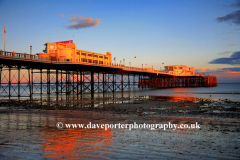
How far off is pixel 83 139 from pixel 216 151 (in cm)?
558

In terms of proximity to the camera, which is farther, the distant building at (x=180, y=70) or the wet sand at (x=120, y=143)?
the distant building at (x=180, y=70)

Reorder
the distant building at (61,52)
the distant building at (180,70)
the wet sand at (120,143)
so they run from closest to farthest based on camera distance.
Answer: the wet sand at (120,143) → the distant building at (61,52) → the distant building at (180,70)

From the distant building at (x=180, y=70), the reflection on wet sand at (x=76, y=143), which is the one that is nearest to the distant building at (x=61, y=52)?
the reflection on wet sand at (x=76, y=143)

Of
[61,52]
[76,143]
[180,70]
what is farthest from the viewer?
[180,70]

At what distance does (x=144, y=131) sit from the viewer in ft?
38.2

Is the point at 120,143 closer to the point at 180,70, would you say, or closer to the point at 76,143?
the point at 76,143

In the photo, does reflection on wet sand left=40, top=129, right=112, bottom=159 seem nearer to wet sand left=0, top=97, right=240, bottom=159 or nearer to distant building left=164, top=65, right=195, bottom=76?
Result: wet sand left=0, top=97, right=240, bottom=159

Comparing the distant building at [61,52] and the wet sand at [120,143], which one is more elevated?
the distant building at [61,52]

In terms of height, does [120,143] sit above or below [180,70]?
below

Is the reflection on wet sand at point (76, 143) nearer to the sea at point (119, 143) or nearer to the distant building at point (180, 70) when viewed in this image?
the sea at point (119, 143)

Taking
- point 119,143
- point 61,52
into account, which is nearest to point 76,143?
point 119,143

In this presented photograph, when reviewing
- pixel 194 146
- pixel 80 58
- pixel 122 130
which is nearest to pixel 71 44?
pixel 80 58

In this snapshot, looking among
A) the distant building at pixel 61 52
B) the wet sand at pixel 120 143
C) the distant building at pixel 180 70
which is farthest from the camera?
the distant building at pixel 180 70

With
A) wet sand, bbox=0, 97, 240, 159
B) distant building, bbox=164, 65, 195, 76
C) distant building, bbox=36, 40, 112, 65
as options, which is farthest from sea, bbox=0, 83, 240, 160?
distant building, bbox=164, 65, 195, 76
